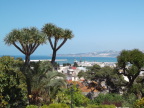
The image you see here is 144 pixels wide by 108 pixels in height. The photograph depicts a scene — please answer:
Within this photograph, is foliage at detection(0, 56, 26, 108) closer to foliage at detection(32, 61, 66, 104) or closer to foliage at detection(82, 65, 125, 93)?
foliage at detection(32, 61, 66, 104)

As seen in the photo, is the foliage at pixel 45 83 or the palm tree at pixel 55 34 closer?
the foliage at pixel 45 83

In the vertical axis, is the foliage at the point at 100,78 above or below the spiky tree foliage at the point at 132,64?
below

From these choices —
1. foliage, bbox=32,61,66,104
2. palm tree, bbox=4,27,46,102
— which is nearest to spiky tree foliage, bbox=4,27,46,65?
palm tree, bbox=4,27,46,102

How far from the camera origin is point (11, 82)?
37.9 ft

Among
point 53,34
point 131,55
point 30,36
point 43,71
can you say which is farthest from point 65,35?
point 43,71

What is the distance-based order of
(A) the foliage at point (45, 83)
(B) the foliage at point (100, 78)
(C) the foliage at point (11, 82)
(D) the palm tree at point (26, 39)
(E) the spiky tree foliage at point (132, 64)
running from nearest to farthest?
(C) the foliage at point (11, 82)
(A) the foliage at point (45, 83)
(E) the spiky tree foliage at point (132, 64)
(D) the palm tree at point (26, 39)
(B) the foliage at point (100, 78)

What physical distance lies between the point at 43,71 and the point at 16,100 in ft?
6.57

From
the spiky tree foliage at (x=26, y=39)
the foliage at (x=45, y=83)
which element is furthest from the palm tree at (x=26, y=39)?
the foliage at (x=45, y=83)

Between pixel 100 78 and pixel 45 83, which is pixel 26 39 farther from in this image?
pixel 100 78

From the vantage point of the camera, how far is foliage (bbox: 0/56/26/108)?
11.4 meters

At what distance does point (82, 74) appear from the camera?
29.1 m

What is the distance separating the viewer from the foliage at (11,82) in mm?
11391

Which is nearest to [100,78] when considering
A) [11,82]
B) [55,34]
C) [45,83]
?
[55,34]

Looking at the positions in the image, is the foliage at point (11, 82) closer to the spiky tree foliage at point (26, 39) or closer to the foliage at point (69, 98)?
the foliage at point (69, 98)
